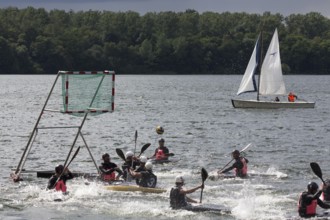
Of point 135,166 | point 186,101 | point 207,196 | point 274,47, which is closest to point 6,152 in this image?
point 135,166

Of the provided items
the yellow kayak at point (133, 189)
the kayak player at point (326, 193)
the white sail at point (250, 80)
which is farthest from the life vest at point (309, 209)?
the white sail at point (250, 80)

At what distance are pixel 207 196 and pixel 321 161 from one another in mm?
15014

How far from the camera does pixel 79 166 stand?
43938 millimetres

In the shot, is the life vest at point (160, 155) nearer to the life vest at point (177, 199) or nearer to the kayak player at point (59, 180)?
the kayak player at point (59, 180)

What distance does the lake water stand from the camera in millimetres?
31688

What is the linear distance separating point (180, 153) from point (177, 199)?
21214 mm

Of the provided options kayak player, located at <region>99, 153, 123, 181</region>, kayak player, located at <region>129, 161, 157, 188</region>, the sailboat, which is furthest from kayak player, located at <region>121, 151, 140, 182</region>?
the sailboat

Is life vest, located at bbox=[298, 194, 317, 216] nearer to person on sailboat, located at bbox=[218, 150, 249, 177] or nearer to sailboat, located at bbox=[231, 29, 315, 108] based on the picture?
person on sailboat, located at bbox=[218, 150, 249, 177]

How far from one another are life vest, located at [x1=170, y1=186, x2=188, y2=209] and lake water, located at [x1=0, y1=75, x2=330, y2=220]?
26 centimetres

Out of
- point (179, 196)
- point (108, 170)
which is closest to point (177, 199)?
point (179, 196)

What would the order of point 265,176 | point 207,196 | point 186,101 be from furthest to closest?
point 186,101
point 265,176
point 207,196

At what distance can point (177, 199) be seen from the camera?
30.1 m

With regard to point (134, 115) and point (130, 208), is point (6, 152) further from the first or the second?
point (134, 115)

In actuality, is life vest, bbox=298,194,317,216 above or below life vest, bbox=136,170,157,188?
above
